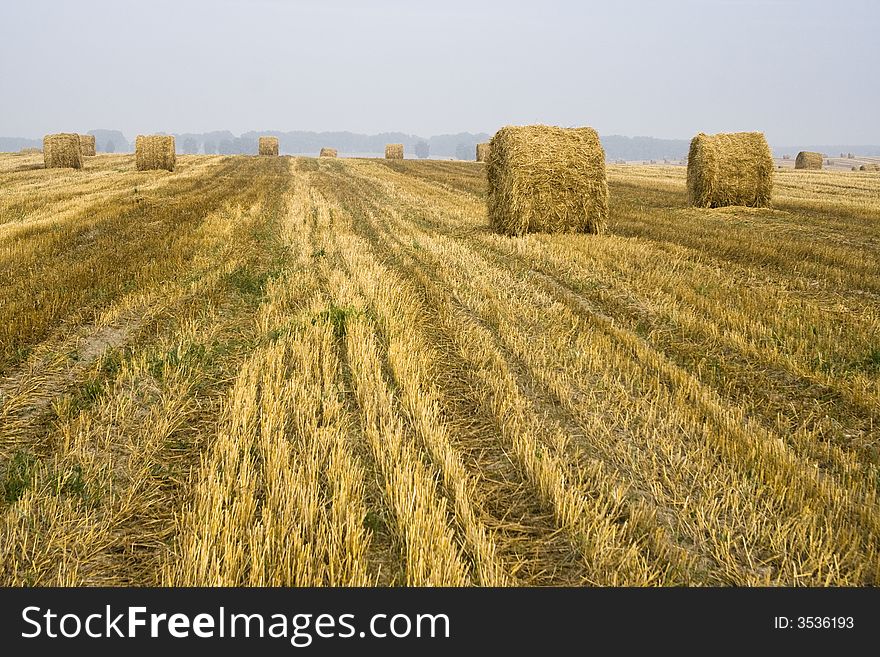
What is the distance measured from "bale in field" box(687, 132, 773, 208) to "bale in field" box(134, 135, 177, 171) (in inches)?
990

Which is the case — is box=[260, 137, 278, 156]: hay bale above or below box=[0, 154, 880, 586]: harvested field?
above

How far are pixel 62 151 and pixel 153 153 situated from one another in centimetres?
571

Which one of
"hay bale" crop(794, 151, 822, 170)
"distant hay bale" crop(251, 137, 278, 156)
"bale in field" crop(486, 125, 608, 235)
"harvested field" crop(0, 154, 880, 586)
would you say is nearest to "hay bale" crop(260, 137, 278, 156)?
"distant hay bale" crop(251, 137, 278, 156)

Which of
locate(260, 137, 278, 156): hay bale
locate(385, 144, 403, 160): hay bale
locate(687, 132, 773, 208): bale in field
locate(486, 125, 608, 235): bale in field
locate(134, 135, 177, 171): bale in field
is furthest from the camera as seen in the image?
locate(260, 137, 278, 156): hay bale

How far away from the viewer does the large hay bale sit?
2977cm

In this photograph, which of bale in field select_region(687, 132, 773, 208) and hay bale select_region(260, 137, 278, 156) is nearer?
bale in field select_region(687, 132, 773, 208)

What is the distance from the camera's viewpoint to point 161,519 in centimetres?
281

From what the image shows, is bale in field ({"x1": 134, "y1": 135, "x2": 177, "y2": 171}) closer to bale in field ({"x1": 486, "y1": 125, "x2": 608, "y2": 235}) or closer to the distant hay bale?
bale in field ({"x1": 486, "y1": 125, "x2": 608, "y2": 235})

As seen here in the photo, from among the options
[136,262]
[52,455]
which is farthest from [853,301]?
[136,262]

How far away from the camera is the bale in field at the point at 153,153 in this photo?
28531 millimetres

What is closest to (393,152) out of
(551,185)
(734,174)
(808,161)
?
(808,161)

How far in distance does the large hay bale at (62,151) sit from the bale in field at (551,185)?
27.6 meters

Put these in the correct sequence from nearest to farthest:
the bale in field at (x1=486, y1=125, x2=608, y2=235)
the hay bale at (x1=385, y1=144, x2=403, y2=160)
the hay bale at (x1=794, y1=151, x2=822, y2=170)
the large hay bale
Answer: the bale in field at (x1=486, y1=125, x2=608, y2=235) → the large hay bale → the hay bale at (x1=794, y1=151, x2=822, y2=170) → the hay bale at (x1=385, y1=144, x2=403, y2=160)
